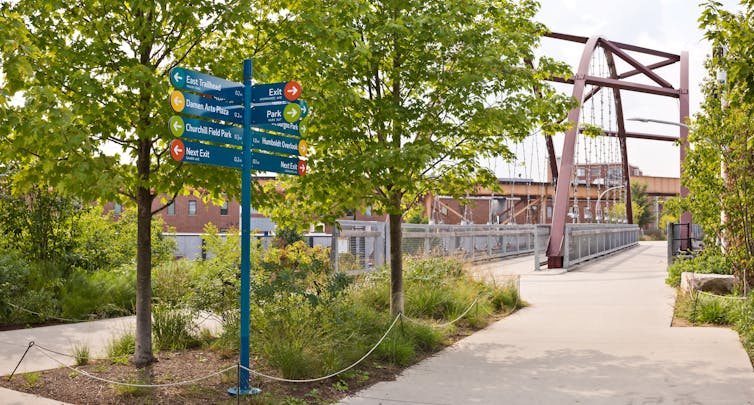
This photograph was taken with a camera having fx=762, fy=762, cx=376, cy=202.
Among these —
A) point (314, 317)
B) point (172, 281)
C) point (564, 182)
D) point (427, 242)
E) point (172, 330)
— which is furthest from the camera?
point (564, 182)

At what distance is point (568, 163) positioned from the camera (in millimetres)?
28797

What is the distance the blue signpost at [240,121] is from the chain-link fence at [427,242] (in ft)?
15.3

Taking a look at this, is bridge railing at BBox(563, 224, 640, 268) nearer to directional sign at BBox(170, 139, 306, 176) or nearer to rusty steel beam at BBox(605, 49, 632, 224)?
rusty steel beam at BBox(605, 49, 632, 224)

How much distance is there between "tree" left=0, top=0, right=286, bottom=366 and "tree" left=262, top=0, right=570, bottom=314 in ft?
4.65

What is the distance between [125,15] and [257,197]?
2.45 metres

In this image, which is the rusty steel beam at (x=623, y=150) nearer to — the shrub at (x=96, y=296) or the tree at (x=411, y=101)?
the tree at (x=411, y=101)

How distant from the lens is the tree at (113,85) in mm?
6961

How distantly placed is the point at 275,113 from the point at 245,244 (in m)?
1.28

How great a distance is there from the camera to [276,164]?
7.68 m

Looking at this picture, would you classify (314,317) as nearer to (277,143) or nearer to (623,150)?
(277,143)

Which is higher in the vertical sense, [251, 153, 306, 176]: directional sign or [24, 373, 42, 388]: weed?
[251, 153, 306, 176]: directional sign

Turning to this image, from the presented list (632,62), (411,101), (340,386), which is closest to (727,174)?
(411,101)

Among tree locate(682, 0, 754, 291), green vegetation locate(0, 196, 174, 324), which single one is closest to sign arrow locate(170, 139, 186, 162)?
green vegetation locate(0, 196, 174, 324)

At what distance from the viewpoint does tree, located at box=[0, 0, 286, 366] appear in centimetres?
696
